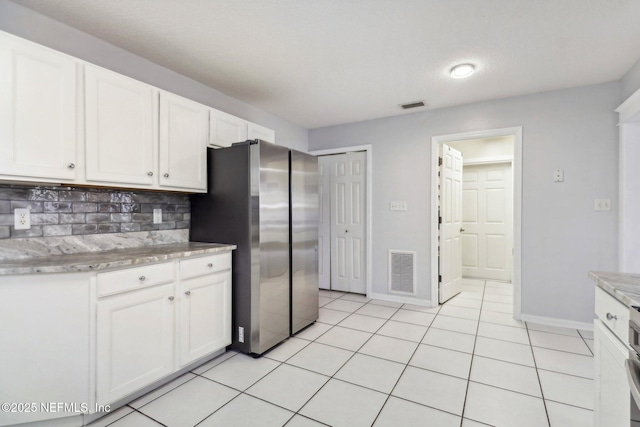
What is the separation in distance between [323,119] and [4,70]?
3128 mm

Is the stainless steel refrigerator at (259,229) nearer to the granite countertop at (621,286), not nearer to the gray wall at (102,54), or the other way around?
the gray wall at (102,54)

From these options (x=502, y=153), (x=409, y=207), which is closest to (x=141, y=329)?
(x=409, y=207)

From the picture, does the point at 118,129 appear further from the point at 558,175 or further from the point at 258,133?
the point at 558,175

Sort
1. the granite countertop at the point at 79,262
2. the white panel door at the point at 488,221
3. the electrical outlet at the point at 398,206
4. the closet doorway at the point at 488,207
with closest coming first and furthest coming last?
the granite countertop at the point at 79,262 < the electrical outlet at the point at 398,206 < the closet doorway at the point at 488,207 < the white panel door at the point at 488,221

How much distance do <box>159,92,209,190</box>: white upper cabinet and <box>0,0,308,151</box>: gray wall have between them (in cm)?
43

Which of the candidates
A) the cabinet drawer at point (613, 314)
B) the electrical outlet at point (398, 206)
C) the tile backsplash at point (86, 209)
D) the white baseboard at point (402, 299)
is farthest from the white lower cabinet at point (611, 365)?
the tile backsplash at point (86, 209)

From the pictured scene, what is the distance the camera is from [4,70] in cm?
151

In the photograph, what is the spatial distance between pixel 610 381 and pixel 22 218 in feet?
10.2

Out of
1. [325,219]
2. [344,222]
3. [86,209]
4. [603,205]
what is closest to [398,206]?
[344,222]

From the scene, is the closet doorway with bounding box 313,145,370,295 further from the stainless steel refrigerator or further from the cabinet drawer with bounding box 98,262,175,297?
the cabinet drawer with bounding box 98,262,175,297

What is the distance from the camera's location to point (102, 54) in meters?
2.17

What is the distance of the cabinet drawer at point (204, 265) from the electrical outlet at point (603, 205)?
3.53 m

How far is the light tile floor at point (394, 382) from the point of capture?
66.6 inches

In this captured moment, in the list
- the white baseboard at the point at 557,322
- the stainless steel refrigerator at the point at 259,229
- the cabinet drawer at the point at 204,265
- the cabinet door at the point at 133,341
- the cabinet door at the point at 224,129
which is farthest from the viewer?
the white baseboard at the point at 557,322
